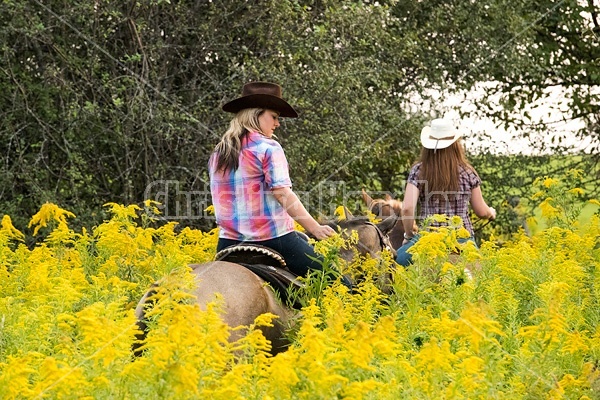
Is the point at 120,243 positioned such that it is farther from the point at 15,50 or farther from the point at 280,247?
the point at 15,50

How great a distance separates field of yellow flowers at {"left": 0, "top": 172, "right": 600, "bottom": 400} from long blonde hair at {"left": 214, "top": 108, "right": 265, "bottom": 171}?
88cm

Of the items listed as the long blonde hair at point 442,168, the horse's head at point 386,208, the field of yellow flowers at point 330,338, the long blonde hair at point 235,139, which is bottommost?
the field of yellow flowers at point 330,338

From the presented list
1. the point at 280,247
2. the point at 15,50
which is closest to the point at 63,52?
the point at 15,50

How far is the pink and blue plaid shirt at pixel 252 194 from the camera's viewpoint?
766 cm

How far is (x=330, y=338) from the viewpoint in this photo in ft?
17.1

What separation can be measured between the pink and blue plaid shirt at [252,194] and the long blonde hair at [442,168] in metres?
2.20

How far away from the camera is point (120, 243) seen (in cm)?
907

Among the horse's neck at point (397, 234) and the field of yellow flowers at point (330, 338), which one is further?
the horse's neck at point (397, 234)

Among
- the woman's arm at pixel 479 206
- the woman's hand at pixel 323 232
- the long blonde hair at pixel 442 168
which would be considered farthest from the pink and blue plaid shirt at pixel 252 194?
the woman's arm at pixel 479 206

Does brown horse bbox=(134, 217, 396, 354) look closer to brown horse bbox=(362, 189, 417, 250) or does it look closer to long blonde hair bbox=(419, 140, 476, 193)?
long blonde hair bbox=(419, 140, 476, 193)

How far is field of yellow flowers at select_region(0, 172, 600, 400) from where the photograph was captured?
462cm

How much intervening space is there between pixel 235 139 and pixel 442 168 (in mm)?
2594

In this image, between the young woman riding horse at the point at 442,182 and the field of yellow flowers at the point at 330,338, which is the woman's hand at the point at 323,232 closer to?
the field of yellow flowers at the point at 330,338

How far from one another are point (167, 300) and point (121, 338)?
0.33m
